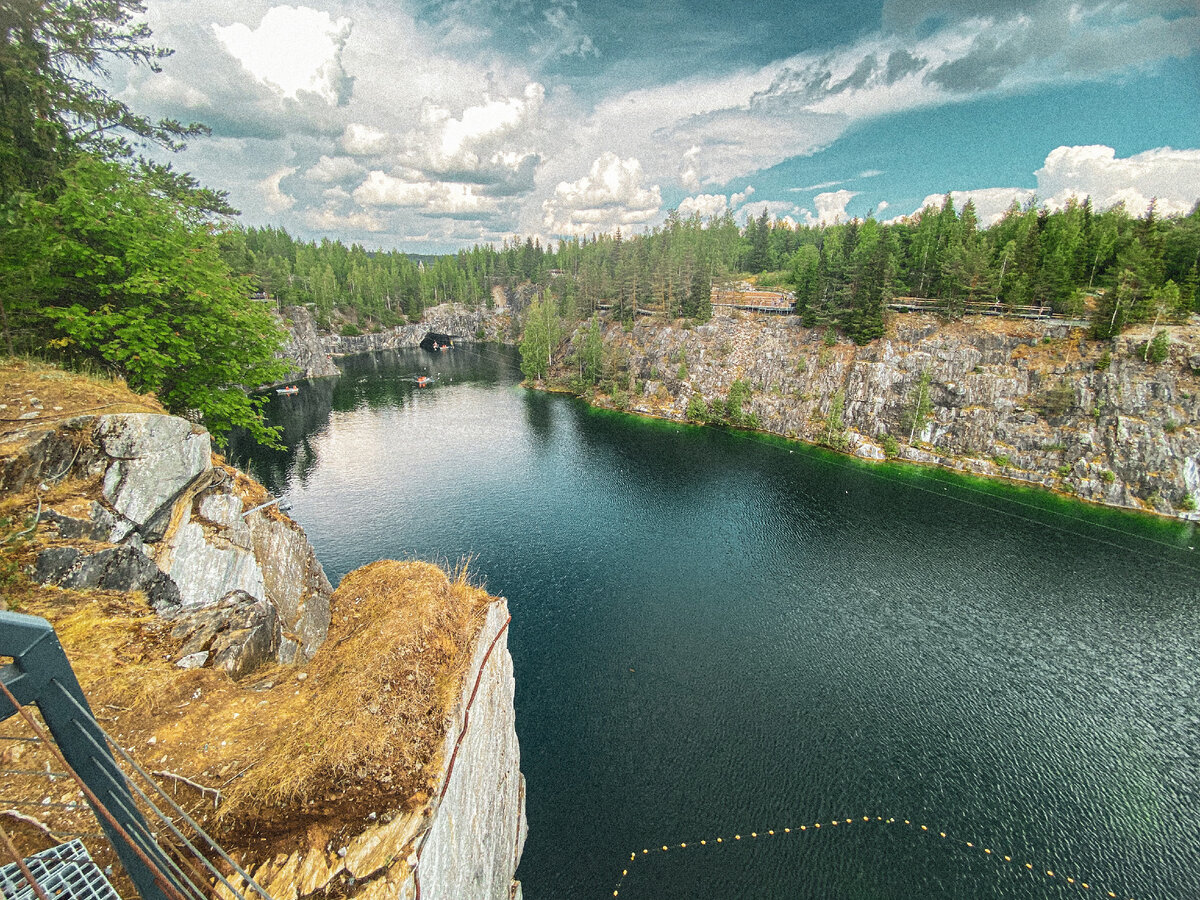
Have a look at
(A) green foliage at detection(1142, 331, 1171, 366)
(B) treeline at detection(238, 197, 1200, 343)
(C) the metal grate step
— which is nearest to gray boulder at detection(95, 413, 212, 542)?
(C) the metal grate step

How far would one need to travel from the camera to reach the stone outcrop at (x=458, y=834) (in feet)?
21.7

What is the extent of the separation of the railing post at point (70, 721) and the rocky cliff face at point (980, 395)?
71.5 meters

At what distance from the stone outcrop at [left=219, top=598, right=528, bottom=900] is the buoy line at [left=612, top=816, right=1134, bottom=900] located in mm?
5919

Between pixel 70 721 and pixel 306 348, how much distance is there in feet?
386

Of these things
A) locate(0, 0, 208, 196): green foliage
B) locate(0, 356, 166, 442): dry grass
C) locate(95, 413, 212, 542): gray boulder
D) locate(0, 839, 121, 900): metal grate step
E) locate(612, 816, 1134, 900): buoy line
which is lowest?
locate(612, 816, 1134, 900): buoy line

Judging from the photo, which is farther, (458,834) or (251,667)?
(251,667)

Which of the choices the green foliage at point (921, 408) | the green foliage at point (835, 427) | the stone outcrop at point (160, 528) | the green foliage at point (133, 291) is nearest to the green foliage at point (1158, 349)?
the green foliage at point (921, 408)

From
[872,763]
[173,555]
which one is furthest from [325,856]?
[872,763]

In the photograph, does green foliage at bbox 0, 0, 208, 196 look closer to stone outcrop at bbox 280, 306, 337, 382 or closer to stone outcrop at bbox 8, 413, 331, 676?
stone outcrop at bbox 8, 413, 331, 676

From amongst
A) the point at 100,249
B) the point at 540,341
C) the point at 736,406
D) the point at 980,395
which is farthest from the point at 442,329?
the point at 100,249

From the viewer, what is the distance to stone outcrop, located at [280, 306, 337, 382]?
328ft

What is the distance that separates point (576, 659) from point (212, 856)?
2262 centimetres

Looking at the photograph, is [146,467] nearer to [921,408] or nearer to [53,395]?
[53,395]

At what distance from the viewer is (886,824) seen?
19703 mm
